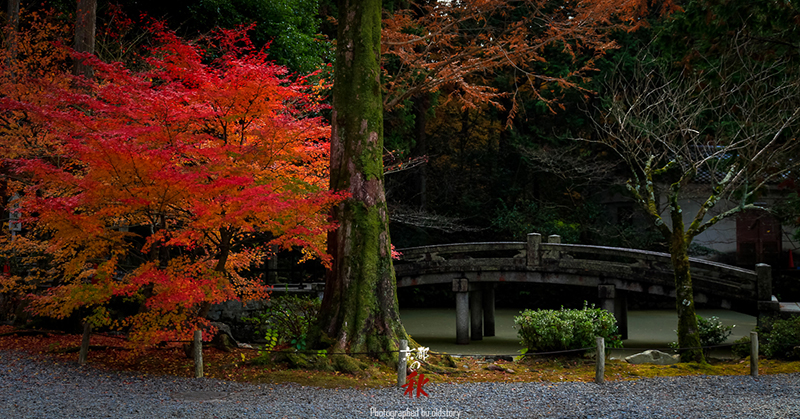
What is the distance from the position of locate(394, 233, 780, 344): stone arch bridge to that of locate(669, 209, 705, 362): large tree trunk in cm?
345

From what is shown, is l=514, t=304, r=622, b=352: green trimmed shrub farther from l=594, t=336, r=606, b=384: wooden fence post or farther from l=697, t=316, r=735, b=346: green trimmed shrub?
l=697, t=316, r=735, b=346: green trimmed shrub

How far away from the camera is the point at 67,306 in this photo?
28.1 ft

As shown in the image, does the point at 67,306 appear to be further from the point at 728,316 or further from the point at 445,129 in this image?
the point at 728,316

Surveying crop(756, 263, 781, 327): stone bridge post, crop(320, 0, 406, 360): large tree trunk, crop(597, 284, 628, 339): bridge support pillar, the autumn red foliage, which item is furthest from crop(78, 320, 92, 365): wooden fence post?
crop(756, 263, 781, 327): stone bridge post

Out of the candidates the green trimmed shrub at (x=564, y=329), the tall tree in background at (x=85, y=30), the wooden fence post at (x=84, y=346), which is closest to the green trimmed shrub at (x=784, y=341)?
the green trimmed shrub at (x=564, y=329)

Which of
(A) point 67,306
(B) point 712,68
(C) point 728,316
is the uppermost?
(B) point 712,68

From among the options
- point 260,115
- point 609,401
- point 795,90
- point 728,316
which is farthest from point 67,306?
point 728,316

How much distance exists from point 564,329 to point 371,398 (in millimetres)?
4485

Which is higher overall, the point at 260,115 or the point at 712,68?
the point at 712,68

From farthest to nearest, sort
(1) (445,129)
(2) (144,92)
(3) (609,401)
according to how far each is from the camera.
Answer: (1) (445,129) → (2) (144,92) → (3) (609,401)

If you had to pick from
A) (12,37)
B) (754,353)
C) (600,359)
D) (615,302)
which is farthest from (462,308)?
(12,37)

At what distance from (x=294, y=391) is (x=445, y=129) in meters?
19.3

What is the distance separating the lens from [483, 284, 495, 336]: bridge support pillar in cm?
1914

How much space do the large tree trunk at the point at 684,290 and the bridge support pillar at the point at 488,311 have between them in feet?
27.7
